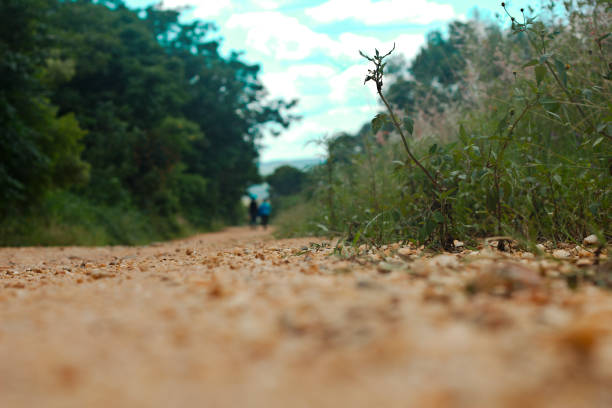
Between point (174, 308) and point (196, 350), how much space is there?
37 centimetres

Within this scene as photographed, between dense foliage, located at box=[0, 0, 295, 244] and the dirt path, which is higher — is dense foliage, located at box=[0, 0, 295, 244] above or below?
above

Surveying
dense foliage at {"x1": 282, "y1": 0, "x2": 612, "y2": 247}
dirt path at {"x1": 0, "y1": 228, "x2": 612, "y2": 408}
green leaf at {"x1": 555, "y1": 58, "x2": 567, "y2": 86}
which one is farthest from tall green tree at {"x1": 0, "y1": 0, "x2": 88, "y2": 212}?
green leaf at {"x1": 555, "y1": 58, "x2": 567, "y2": 86}

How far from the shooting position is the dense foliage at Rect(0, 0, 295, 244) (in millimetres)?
9266

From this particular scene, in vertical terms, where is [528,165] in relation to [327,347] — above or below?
above

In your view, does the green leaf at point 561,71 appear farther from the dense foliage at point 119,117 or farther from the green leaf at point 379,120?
the dense foliage at point 119,117

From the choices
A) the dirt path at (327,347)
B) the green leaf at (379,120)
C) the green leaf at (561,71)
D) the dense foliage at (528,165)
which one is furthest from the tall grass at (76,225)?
the green leaf at (561,71)

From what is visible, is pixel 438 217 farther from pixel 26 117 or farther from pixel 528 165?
pixel 26 117

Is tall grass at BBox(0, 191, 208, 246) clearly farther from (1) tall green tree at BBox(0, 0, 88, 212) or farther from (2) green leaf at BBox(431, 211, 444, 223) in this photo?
(2) green leaf at BBox(431, 211, 444, 223)

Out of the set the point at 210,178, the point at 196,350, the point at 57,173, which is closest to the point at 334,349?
the point at 196,350

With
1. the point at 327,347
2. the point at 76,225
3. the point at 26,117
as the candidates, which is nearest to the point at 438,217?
the point at 327,347

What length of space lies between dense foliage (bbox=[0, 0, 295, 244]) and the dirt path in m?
8.65

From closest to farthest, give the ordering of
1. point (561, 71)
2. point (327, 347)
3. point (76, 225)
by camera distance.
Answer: point (327, 347) < point (561, 71) < point (76, 225)

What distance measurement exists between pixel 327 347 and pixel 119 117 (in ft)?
58.5

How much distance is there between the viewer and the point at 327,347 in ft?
3.54
